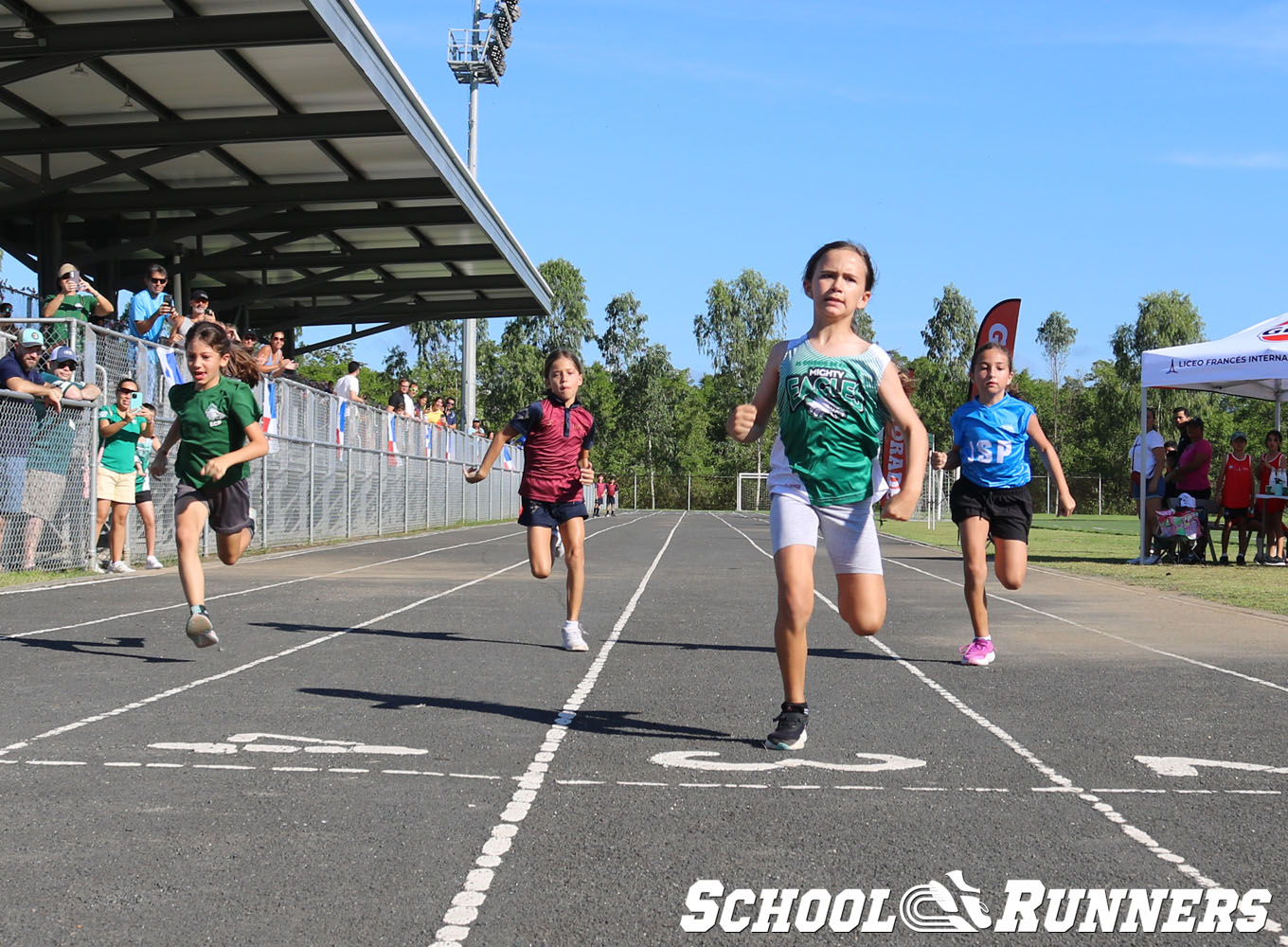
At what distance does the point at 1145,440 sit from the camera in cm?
1911

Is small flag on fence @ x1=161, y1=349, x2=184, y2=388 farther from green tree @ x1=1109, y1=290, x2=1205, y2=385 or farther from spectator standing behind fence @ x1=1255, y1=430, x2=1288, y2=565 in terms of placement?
green tree @ x1=1109, y1=290, x2=1205, y2=385

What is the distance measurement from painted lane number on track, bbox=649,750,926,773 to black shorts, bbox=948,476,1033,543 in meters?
3.12

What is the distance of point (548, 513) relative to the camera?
28.6 feet

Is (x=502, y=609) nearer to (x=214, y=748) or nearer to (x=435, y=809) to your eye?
(x=214, y=748)

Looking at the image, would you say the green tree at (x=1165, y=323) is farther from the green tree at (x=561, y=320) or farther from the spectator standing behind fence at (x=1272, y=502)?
the spectator standing behind fence at (x=1272, y=502)

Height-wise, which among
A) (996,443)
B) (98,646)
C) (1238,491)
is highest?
(996,443)

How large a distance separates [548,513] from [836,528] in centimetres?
382

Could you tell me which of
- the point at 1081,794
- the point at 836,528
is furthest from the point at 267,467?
the point at 1081,794

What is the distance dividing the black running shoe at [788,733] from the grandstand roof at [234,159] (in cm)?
1241

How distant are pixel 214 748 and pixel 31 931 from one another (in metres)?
2.06

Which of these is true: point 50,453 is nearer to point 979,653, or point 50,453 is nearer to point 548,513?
point 548,513

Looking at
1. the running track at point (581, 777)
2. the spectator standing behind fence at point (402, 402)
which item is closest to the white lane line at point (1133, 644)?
the running track at point (581, 777)

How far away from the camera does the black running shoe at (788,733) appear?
207 inches

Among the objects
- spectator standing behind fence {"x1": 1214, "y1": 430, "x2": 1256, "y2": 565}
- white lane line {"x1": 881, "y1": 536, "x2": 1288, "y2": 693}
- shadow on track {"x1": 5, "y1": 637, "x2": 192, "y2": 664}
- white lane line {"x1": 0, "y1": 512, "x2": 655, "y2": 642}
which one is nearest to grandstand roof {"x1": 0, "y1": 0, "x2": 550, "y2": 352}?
white lane line {"x1": 0, "y1": 512, "x2": 655, "y2": 642}
